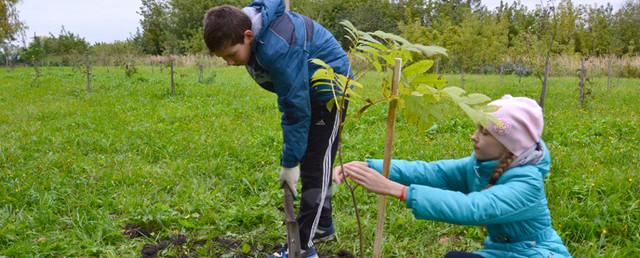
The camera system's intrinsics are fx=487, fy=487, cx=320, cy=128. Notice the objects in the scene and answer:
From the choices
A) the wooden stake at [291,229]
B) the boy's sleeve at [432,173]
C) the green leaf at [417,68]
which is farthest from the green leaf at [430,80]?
the wooden stake at [291,229]

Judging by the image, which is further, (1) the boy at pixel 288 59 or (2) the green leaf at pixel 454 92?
(1) the boy at pixel 288 59

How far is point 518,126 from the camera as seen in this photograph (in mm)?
1568

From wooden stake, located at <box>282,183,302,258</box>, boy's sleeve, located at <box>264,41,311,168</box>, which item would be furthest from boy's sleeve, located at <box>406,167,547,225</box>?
boy's sleeve, located at <box>264,41,311,168</box>

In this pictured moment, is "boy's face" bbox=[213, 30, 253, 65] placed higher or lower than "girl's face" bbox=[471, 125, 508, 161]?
higher

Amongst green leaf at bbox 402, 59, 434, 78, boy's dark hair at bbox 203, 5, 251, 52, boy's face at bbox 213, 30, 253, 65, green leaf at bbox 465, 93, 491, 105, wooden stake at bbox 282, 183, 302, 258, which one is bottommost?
wooden stake at bbox 282, 183, 302, 258

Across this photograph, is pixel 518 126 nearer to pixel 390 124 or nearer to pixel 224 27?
pixel 390 124

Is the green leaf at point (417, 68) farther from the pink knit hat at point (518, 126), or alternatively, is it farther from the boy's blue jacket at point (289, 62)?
the boy's blue jacket at point (289, 62)

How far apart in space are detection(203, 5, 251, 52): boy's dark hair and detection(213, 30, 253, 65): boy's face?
2 cm

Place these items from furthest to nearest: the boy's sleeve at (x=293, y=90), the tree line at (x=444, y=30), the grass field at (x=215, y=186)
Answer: the tree line at (x=444, y=30)
the grass field at (x=215, y=186)
the boy's sleeve at (x=293, y=90)

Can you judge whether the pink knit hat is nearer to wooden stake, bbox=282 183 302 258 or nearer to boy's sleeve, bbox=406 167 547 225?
boy's sleeve, bbox=406 167 547 225

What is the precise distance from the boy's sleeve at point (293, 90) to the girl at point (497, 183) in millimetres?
509

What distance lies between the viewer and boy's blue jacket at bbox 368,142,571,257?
133 cm

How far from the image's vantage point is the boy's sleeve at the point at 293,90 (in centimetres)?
204

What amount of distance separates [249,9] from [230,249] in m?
1.44
